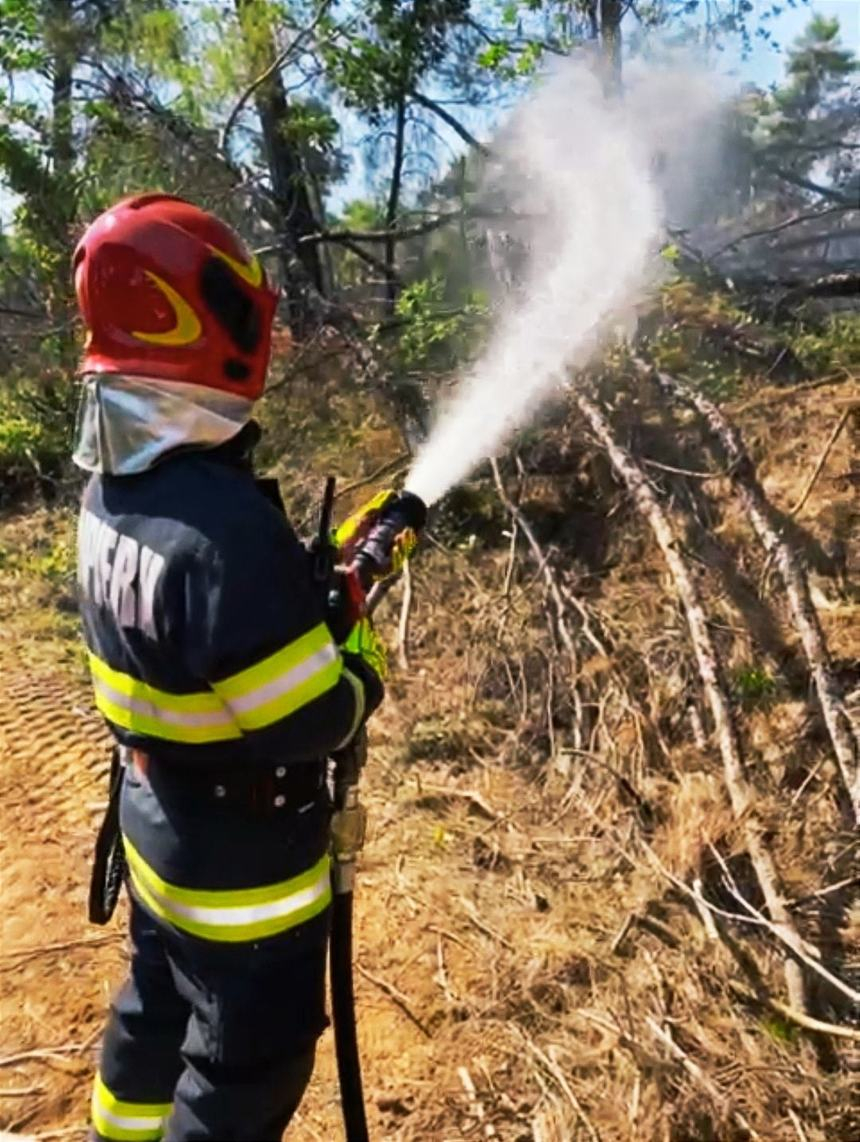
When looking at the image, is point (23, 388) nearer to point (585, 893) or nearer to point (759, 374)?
point (759, 374)

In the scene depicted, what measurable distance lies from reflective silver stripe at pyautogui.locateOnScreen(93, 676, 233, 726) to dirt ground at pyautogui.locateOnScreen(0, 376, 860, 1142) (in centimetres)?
140

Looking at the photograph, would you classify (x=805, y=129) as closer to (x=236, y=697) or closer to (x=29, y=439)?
(x=29, y=439)

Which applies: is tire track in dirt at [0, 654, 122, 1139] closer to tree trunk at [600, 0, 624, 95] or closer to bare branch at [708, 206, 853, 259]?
tree trunk at [600, 0, 624, 95]

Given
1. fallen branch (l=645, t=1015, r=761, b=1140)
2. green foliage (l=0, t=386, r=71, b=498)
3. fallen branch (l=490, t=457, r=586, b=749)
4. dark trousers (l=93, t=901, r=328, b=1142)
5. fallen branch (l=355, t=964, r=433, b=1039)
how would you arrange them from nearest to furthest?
dark trousers (l=93, t=901, r=328, b=1142) < fallen branch (l=645, t=1015, r=761, b=1140) < fallen branch (l=355, t=964, r=433, b=1039) < fallen branch (l=490, t=457, r=586, b=749) < green foliage (l=0, t=386, r=71, b=498)

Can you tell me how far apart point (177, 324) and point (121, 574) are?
1.44ft

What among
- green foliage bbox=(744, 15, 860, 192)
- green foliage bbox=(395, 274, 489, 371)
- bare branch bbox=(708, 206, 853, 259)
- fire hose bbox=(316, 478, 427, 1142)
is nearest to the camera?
fire hose bbox=(316, 478, 427, 1142)

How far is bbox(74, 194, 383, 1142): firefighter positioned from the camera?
1794 millimetres

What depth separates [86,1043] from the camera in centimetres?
304

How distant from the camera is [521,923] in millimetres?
3400

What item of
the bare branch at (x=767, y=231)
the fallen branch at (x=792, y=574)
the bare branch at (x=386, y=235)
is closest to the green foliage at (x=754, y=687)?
the fallen branch at (x=792, y=574)

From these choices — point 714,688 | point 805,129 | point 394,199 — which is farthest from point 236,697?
point 805,129

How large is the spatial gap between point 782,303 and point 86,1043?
464 cm

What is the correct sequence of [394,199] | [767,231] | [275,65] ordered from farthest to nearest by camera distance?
1. [394,199]
2. [275,65]
3. [767,231]

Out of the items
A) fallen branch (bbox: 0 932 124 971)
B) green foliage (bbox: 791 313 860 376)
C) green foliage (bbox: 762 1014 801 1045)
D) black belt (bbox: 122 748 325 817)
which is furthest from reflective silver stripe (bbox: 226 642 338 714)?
green foliage (bbox: 791 313 860 376)
